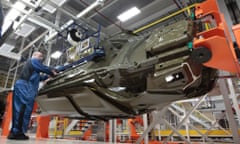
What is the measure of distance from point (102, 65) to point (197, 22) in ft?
4.25

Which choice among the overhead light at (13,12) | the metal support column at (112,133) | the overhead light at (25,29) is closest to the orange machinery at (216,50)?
the metal support column at (112,133)

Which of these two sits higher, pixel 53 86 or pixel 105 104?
pixel 53 86

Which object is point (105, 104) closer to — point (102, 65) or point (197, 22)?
point (102, 65)

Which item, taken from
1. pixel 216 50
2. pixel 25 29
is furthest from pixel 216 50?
pixel 25 29

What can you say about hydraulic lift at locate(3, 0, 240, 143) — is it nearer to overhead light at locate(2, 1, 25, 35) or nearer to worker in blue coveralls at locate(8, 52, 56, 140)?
worker in blue coveralls at locate(8, 52, 56, 140)

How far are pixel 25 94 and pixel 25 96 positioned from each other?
0.04m

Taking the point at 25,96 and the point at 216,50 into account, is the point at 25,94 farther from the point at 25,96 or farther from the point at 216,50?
the point at 216,50

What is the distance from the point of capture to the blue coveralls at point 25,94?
2.82 meters

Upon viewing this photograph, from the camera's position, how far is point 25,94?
292 cm

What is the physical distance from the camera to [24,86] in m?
2.96

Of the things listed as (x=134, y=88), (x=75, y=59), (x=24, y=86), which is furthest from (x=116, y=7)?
(x=134, y=88)

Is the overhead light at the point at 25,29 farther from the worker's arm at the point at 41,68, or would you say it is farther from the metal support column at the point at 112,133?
the metal support column at the point at 112,133

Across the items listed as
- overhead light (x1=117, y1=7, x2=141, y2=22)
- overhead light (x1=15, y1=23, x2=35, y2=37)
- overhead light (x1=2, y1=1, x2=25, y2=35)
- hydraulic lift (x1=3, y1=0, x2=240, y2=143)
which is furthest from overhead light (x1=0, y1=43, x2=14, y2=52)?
hydraulic lift (x1=3, y1=0, x2=240, y2=143)

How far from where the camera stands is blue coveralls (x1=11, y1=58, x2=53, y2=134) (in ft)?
9.24
